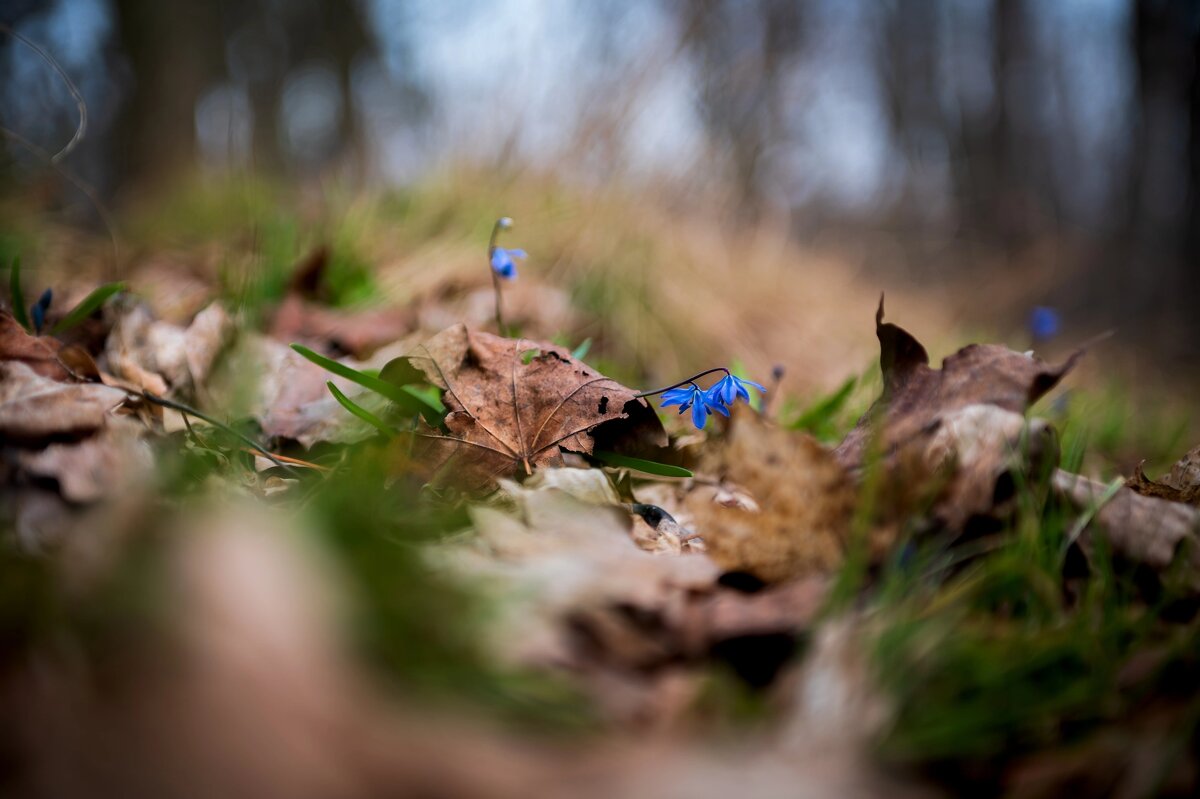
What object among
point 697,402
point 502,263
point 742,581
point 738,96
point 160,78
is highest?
point 160,78

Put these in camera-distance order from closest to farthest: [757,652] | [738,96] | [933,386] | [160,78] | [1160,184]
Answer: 1. [757,652]
2. [933,386]
3. [738,96]
4. [160,78]
5. [1160,184]

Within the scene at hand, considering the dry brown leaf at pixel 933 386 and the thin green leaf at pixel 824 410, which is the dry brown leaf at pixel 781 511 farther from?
the thin green leaf at pixel 824 410

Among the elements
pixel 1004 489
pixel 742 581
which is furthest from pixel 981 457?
pixel 742 581

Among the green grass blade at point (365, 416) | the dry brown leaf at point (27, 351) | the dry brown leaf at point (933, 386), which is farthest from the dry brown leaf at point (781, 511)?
the dry brown leaf at point (27, 351)

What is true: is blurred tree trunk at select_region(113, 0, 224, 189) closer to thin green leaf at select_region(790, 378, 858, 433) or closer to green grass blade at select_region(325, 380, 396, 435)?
green grass blade at select_region(325, 380, 396, 435)

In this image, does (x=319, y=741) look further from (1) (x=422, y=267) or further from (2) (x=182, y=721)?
(1) (x=422, y=267)

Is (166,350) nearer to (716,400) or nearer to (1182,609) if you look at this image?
(716,400)

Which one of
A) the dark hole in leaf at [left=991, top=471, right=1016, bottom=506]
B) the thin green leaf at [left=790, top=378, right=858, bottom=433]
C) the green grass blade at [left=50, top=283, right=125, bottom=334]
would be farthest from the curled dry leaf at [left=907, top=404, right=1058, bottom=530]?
the green grass blade at [left=50, top=283, right=125, bottom=334]
